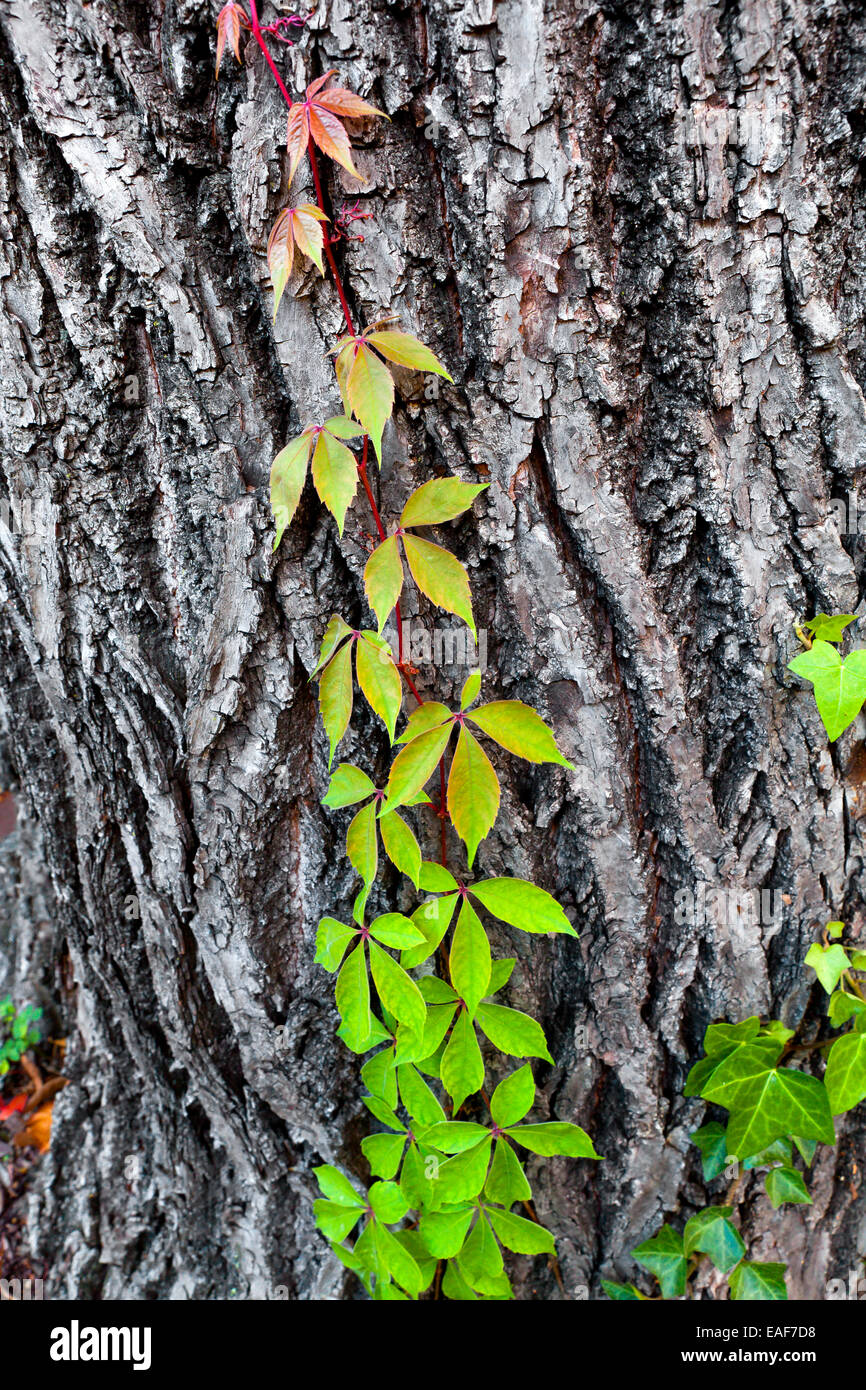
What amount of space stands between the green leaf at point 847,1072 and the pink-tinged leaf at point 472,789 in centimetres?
79

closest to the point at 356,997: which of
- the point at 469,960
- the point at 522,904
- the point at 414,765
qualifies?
the point at 469,960

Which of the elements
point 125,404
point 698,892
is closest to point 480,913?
point 698,892

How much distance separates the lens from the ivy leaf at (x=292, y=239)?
3.57ft

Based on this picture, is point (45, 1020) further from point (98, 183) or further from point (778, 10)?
point (778, 10)

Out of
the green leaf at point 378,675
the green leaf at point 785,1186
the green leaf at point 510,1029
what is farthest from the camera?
the green leaf at point 785,1186

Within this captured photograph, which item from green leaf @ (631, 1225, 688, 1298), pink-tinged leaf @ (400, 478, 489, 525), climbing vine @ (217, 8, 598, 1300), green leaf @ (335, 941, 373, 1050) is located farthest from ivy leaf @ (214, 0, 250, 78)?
green leaf @ (631, 1225, 688, 1298)

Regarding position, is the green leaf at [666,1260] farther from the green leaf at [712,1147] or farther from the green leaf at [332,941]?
the green leaf at [332,941]

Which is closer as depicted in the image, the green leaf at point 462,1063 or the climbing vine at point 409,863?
the climbing vine at point 409,863

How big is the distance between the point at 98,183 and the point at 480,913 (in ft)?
4.62

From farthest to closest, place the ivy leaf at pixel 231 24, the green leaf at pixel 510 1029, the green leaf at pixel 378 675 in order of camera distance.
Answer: the green leaf at pixel 510 1029 < the green leaf at pixel 378 675 < the ivy leaf at pixel 231 24

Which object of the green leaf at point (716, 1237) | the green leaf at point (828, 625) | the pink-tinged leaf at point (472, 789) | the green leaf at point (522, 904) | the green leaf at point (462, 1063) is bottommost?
the green leaf at point (716, 1237)

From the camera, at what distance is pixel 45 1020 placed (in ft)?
7.21

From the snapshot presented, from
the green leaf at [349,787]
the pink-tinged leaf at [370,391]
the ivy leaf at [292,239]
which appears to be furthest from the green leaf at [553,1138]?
the ivy leaf at [292,239]
